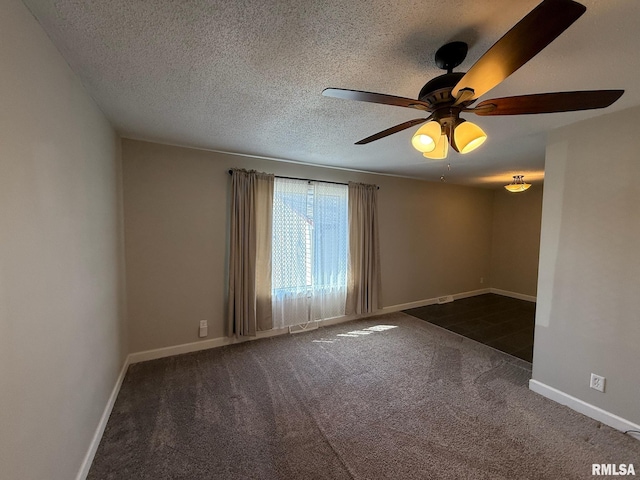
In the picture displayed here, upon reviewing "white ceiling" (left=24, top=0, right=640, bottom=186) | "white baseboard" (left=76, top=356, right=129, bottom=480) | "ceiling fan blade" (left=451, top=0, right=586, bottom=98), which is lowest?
"white baseboard" (left=76, top=356, right=129, bottom=480)

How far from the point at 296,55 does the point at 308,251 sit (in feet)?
8.09

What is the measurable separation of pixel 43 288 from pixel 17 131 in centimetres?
63

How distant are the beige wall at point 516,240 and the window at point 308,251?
404 cm

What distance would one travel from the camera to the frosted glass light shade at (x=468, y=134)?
48.1 inches

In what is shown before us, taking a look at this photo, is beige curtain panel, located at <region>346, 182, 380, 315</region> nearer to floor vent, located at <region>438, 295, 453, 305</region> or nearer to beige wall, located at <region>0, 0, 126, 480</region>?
floor vent, located at <region>438, 295, 453, 305</region>

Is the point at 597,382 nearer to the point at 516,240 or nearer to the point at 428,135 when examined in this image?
the point at 428,135

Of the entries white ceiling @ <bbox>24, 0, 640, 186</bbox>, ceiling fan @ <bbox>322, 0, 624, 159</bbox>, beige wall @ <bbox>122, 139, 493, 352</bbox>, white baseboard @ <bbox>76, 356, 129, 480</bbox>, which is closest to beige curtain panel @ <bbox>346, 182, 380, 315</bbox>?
beige wall @ <bbox>122, 139, 493, 352</bbox>

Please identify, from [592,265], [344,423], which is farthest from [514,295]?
[344,423]

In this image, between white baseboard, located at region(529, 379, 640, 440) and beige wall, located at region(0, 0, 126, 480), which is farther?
white baseboard, located at region(529, 379, 640, 440)

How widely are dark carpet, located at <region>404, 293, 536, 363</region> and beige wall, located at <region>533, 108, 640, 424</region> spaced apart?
2.82ft

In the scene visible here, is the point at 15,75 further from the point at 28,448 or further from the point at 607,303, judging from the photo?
the point at 607,303

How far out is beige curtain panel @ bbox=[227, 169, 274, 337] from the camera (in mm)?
2971

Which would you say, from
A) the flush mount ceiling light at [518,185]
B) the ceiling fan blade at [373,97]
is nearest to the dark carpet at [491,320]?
the flush mount ceiling light at [518,185]

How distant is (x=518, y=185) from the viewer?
3.95 metres
